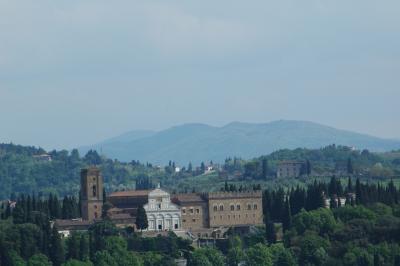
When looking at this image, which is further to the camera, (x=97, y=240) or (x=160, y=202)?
(x=160, y=202)

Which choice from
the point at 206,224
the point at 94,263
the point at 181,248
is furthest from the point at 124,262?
the point at 206,224

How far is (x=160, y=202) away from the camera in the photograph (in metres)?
125

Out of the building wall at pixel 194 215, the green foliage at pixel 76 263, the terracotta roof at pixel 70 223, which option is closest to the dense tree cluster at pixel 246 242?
the green foliage at pixel 76 263

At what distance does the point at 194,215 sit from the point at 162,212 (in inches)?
123

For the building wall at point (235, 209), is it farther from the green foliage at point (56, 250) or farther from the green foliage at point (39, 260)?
the green foliage at point (39, 260)

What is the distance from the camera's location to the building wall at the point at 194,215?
125812 mm

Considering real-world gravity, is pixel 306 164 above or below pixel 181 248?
above

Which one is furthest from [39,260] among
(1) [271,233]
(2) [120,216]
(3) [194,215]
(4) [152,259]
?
(3) [194,215]

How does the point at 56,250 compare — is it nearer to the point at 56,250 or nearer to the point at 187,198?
the point at 56,250

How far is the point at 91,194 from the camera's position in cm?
12744

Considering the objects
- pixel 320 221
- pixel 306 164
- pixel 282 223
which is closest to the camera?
pixel 320 221

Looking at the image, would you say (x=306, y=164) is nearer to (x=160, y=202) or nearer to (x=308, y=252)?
(x=160, y=202)

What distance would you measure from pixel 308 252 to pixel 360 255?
525 cm

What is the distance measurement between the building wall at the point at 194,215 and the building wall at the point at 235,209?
491 mm
